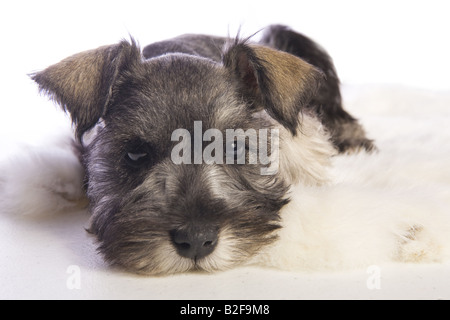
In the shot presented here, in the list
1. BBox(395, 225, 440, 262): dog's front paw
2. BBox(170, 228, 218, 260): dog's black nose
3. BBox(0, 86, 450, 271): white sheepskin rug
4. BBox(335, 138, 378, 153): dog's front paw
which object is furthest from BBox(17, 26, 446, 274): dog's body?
BBox(335, 138, 378, 153): dog's front paw

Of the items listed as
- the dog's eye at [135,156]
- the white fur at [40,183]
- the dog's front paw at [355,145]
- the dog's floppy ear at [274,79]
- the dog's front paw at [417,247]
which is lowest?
the dog's front paw at [355,145]

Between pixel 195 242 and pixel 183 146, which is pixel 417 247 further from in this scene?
pixel 183 146

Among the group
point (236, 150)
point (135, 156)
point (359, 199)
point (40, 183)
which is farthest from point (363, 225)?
point (40, 183)

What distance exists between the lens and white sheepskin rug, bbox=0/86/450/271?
291 centimetres

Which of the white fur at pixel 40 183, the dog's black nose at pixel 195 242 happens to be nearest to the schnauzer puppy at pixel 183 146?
the dog's black nose at pixel 195 242

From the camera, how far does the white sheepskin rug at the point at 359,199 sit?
2.91 metres

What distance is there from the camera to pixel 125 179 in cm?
307

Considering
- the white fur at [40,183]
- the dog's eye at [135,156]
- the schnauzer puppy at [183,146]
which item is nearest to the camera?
the schnauzer puppy at [183,146]

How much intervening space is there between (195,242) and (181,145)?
0.52 meters

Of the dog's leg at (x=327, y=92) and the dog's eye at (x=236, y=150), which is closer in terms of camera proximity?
the dog's eye at (x=236, y=150)

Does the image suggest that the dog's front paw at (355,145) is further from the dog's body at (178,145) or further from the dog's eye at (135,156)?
the dog's eye at (135,156)

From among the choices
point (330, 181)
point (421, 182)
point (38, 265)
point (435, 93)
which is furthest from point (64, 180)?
point (435, 93)

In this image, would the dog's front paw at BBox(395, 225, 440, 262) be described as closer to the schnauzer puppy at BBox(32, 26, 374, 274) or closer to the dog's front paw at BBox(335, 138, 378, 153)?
the schnauzer puppy at BBox(32, 26, 374, 274)

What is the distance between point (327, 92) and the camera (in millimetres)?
5027
